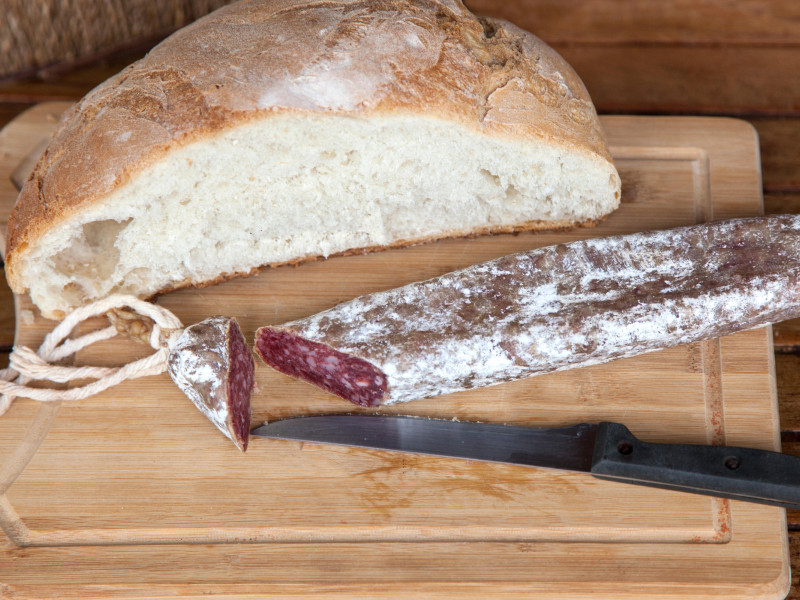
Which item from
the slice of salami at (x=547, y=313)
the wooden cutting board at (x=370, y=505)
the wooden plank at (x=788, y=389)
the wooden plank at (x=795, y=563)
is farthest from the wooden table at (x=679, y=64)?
the wooden plank at (x=795, y=563)

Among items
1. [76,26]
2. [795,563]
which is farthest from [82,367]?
[795,563]

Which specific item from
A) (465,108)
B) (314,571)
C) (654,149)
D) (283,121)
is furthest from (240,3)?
(314,571)

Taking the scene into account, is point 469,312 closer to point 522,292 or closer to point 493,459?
point 522,292

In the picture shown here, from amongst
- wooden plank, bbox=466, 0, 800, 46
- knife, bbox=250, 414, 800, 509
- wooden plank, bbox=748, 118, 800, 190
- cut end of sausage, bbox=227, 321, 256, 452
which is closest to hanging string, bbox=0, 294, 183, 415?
cut end of sausage, bbox=227, 321, 256, 452

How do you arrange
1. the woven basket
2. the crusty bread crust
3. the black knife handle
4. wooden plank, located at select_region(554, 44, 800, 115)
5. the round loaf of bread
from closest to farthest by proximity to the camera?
the black knife handle → the round loaf of bread → the crusty bread crust → the woven basket → wooden plank, located at select_region(554, 44, 800, 115)

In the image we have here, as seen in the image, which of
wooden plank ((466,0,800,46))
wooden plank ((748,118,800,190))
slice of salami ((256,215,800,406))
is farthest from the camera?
wooden plank ((466,0,800,46))

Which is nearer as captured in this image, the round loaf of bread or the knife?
the knife

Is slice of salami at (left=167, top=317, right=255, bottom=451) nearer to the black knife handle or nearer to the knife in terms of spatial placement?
the knife
